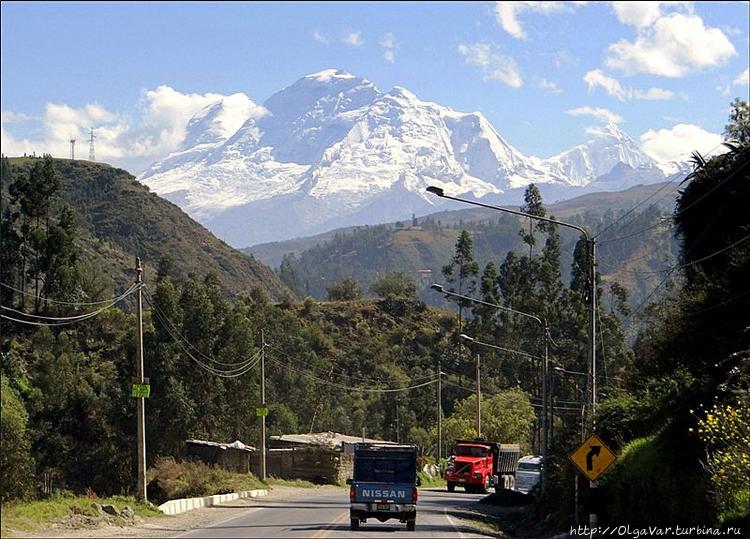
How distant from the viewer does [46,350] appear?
275 feet

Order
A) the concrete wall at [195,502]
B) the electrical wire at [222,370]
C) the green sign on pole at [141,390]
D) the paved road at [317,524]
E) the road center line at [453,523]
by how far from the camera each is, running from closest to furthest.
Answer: the paved road at [317,524], the road center line at [453,523], the green sign on pole at [141,390], the concrete wall at [195,502], the electrical wire at [222,370]

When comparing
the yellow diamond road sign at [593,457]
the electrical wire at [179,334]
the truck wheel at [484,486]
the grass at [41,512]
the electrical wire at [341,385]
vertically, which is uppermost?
the electrical wire at [179,334]

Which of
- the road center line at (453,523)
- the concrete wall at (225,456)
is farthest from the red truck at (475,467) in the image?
the road center line at (453,523)

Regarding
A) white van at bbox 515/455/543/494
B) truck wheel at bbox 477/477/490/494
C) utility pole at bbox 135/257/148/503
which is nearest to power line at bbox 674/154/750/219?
white van at bbox 515/455/543/494

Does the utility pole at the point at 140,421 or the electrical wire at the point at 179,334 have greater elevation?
the electrical wire at the point at 179,334

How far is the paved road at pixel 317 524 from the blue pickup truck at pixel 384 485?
0.45m

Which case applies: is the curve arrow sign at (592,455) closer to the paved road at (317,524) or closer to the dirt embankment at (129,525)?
the paved road at (317,524)

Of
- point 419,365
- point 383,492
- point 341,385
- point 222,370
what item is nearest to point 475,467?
point 222,370

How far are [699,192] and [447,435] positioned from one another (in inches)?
1933

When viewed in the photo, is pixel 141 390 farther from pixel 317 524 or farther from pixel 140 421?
pixel 317 524

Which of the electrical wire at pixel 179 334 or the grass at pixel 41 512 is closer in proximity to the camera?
the grass at pixel 41 512

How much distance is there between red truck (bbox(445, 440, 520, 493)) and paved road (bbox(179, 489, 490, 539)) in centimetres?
2061

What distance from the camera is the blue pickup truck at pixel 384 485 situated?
31.8m

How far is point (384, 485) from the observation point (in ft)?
105
